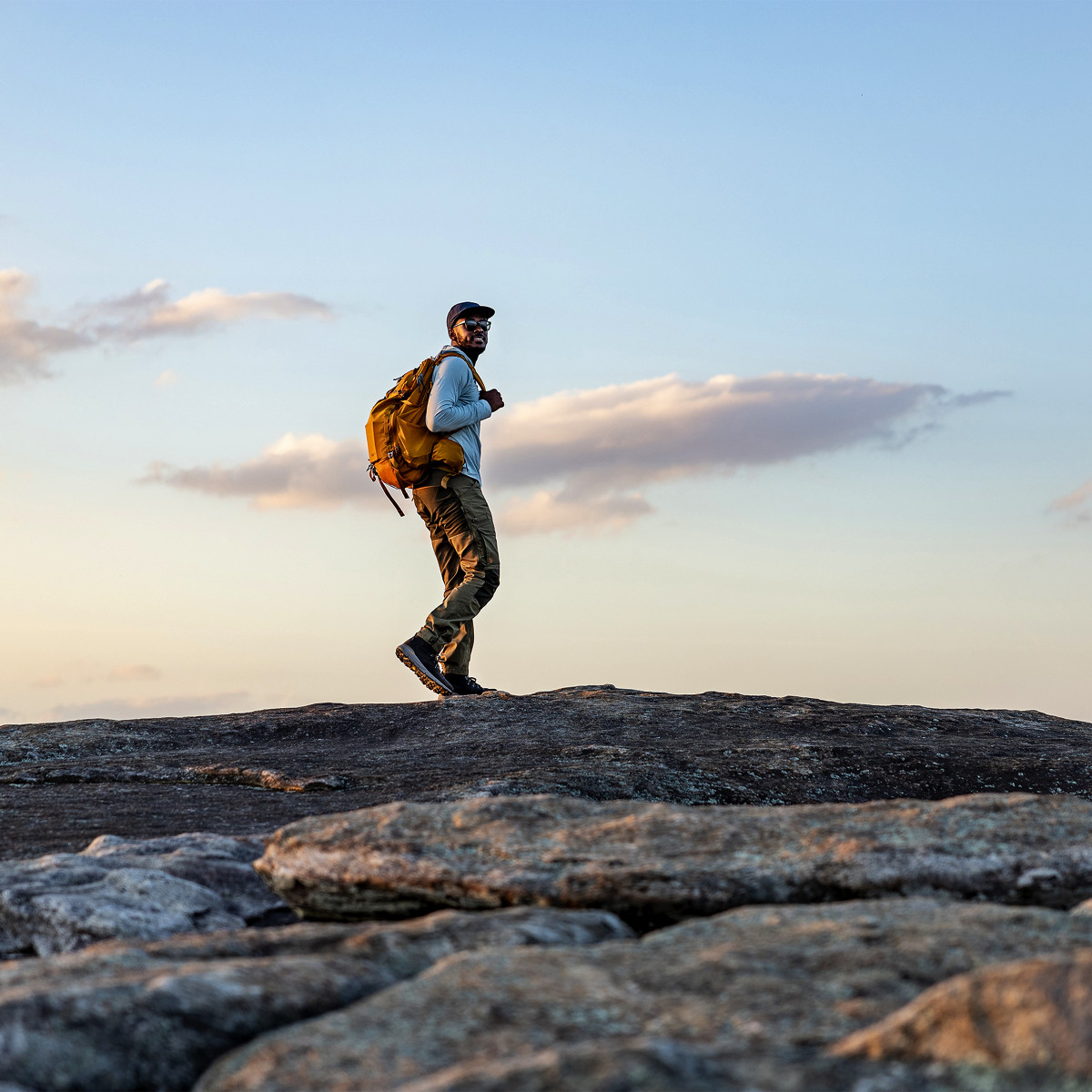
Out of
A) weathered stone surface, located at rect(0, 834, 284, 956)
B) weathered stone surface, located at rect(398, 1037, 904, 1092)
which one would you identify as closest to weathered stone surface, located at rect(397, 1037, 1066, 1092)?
weathered stone surface, located at rect(398, 1037, 904, 1092)

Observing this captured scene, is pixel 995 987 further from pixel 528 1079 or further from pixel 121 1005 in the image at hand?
pixel 121 1005

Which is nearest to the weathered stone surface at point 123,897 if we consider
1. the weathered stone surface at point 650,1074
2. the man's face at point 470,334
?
the weathered stone surface at point 650,1074

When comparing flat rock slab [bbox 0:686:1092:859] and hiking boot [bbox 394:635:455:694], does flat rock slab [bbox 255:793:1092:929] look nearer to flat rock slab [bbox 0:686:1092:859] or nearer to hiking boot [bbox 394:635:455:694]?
flat rock slab [bbox 0:686:1092:859]

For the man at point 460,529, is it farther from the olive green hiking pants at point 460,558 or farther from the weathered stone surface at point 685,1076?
the weathered stone surface at point 685,1076

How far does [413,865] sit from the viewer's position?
16.2ft

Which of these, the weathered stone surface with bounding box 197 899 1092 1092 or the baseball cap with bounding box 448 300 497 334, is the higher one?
the baseball cap with bounding box 448 300 497 334

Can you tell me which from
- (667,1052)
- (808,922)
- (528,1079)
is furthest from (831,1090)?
(808,922)

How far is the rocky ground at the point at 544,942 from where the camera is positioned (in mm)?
2668

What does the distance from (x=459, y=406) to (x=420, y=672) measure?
3331 mm

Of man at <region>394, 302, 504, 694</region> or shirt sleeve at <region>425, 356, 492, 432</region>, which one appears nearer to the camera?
shirt sleeve at <region>425, 356, 492, 432</region>

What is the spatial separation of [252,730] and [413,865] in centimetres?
817

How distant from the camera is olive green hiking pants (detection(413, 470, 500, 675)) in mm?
14031

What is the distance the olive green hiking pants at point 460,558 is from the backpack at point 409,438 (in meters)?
0.23

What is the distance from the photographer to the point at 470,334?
14.4 meters
